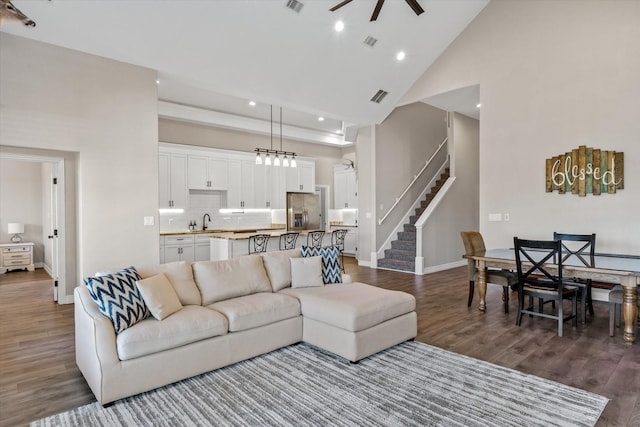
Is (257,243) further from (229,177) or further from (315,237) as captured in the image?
(229,177)

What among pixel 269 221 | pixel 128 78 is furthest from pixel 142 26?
pixel 269 221

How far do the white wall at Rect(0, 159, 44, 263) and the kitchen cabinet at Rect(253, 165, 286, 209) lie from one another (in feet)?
16.5

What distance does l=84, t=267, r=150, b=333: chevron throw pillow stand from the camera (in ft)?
8.77

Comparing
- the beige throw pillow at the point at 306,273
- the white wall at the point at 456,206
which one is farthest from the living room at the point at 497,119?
the white wall at the point at 456,206

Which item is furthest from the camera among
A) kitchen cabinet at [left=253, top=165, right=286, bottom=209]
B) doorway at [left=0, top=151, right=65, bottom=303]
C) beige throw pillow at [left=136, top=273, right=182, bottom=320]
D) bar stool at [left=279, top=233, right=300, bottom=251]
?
kitchen cabinet at [left=253, top=165, right=286, bottom=209]

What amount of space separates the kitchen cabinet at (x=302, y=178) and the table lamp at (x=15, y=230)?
20.0 feet

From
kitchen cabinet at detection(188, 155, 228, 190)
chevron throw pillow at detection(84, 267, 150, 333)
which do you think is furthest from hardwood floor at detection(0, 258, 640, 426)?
kitchen cabinet at detection(188, 155, 228, 190)

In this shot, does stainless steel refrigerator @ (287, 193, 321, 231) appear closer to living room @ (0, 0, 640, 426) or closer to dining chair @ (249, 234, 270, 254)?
dining chair @ (249, 234, 270, 254)

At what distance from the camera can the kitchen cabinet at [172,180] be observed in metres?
7.71

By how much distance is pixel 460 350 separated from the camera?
343cm

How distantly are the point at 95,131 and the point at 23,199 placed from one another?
513 centimetres

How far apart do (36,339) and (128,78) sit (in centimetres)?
350

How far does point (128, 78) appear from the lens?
516 cm

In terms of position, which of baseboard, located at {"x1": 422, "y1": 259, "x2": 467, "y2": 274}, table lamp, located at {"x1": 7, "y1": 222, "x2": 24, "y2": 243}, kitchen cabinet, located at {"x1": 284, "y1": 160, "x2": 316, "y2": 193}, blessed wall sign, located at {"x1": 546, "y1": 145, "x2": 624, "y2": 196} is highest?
kitchen cabinet, located at {"x1": 284, "y1": 160, "x2": 316, "y2": 193}
